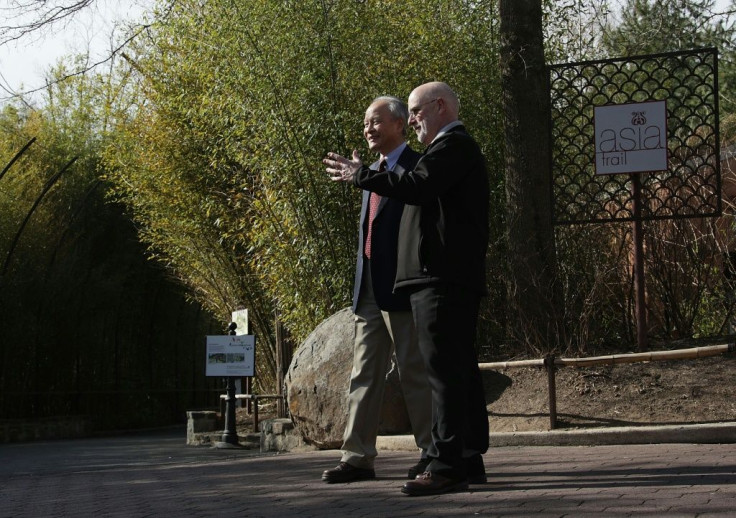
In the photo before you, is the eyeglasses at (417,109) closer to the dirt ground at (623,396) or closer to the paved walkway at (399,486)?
the paved walkway at (399,486)

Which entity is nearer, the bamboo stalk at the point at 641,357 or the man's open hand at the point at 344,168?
the man's open hand at the point at 344,168

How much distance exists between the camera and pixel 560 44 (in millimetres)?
11133

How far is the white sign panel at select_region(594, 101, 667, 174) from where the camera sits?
8.89 metres

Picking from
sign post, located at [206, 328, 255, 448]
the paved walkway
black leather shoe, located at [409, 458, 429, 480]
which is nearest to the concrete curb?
the paved walkway

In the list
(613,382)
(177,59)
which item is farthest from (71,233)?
(613,382)

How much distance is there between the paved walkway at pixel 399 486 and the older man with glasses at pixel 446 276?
230 millimetres

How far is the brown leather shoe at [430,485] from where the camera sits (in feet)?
15.2

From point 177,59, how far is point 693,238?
26.1ft

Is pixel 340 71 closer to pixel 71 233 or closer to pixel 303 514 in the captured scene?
pixel 303 514

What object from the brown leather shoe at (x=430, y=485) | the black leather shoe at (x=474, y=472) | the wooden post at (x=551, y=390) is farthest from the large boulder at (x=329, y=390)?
the brown leather shoe at (x=430, y=485)

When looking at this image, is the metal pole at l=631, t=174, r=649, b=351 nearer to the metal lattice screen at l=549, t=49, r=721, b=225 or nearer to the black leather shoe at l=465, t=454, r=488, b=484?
the metal lattice screen at l=549, t=49, r=721, b=225

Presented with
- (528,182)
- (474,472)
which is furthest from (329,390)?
(474,472)

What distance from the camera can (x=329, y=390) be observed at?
338 inches

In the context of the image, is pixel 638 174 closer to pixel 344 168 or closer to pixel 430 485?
pixel 344 168
